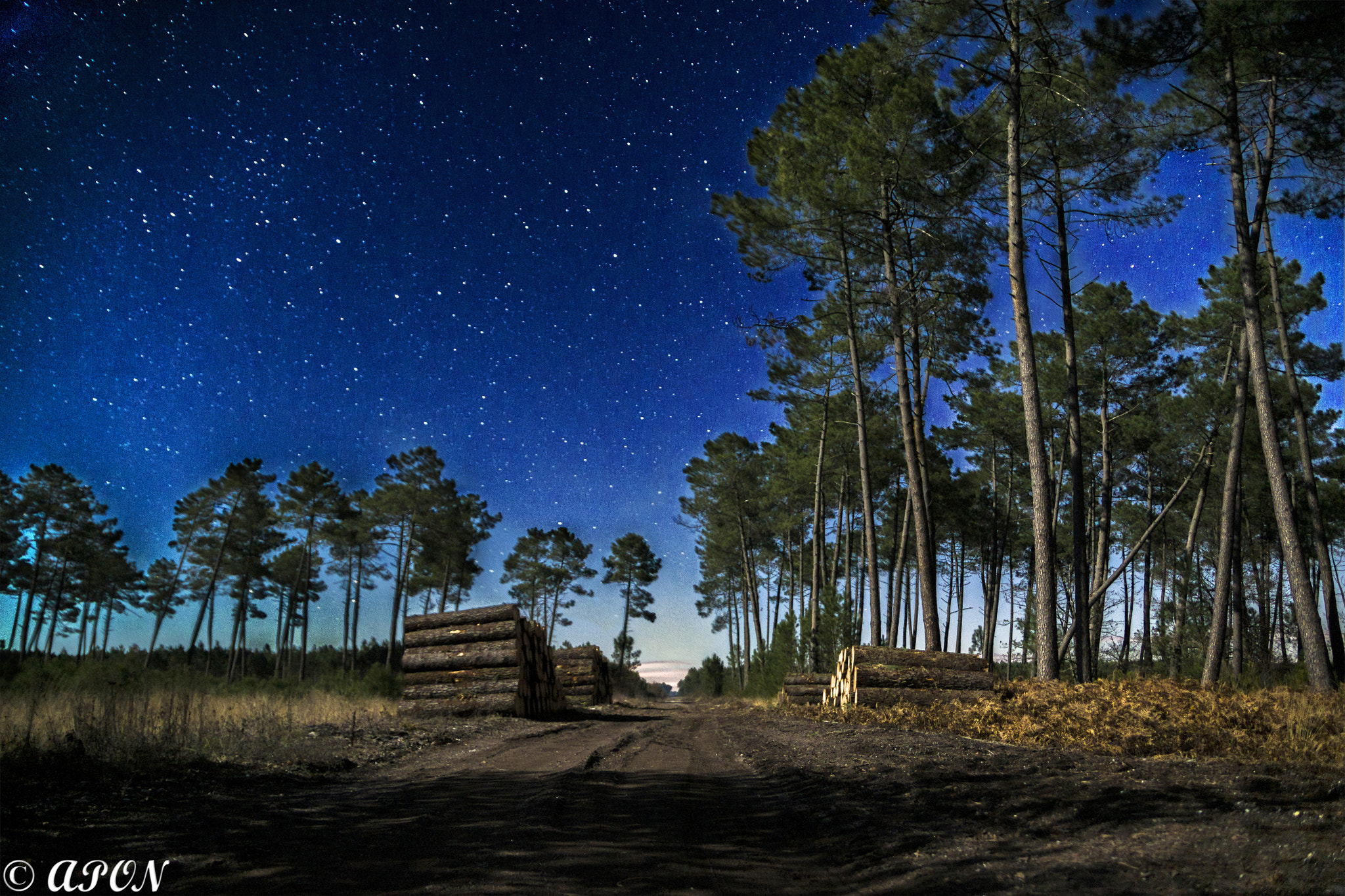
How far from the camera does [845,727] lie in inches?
383

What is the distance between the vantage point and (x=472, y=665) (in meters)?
14.6

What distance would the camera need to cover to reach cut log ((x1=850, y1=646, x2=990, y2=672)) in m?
11.9

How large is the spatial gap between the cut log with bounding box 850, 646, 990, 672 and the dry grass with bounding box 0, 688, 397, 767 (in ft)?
28.2

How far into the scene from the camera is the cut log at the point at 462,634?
1479 cm

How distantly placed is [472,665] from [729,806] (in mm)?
10827

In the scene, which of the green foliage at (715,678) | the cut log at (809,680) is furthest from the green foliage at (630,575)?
the cut log at (809,680)

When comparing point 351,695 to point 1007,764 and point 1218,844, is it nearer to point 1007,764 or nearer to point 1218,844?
point 1007,764

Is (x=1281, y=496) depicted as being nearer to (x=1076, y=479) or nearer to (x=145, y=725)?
(x=1076, y=479)

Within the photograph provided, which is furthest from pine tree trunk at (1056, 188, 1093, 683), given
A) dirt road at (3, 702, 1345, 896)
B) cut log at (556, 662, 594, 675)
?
cut log at (556, 662, 594, 675)

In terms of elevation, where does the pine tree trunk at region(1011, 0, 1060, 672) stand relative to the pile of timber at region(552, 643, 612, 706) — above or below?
above

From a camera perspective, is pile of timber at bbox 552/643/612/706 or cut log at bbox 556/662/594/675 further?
cut log at bbox 556/662/594/675

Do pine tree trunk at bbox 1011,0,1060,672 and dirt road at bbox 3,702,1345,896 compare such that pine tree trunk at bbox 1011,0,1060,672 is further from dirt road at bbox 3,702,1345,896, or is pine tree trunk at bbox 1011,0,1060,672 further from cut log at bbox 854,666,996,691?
dirt road at bbox 3,702,1345,896

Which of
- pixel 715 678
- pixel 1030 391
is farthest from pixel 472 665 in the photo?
pixel 715 678

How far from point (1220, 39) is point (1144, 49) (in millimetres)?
2183
